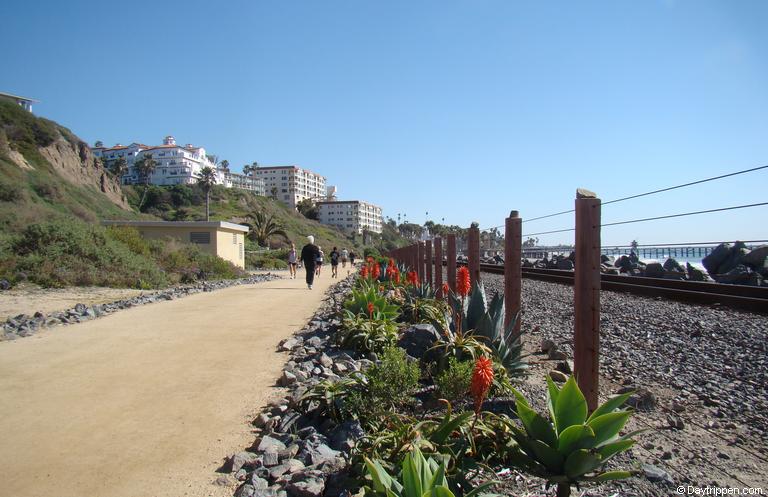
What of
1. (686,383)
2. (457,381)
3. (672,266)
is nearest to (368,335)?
(457,381)

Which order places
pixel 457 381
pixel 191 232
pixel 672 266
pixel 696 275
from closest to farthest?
1. pixel 457 381
2. pixel 696 275
3. pixel 672 266
4. pixel 191 232

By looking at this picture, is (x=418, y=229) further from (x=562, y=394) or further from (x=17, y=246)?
(x=562, y=394)

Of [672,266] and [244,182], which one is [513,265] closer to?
[672,266]

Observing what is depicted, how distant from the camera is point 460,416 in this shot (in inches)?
109

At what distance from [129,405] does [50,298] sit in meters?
9.69

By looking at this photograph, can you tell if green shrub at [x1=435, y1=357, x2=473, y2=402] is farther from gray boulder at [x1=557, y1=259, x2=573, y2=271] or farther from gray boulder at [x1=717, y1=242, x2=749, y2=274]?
gray boulder at [x1=557, y1=259, x2=573, y2=271]

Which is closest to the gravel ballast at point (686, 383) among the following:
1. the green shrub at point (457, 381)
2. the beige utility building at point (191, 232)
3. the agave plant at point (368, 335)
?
the green shrub at point (457, 381)

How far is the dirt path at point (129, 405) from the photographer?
122 inches

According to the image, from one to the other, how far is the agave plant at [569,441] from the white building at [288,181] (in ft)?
524

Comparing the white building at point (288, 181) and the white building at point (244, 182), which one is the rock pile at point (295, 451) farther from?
the white building at point (288, 181)

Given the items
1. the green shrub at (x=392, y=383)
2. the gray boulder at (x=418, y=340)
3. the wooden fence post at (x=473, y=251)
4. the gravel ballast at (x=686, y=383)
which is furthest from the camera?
the wooden fence post at (x=473, y=251)

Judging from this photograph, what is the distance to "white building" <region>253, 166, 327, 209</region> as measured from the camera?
164 metres

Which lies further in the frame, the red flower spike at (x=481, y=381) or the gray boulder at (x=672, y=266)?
the gray boulder at (x=672, y=266)

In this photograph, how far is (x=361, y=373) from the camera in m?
4.38
